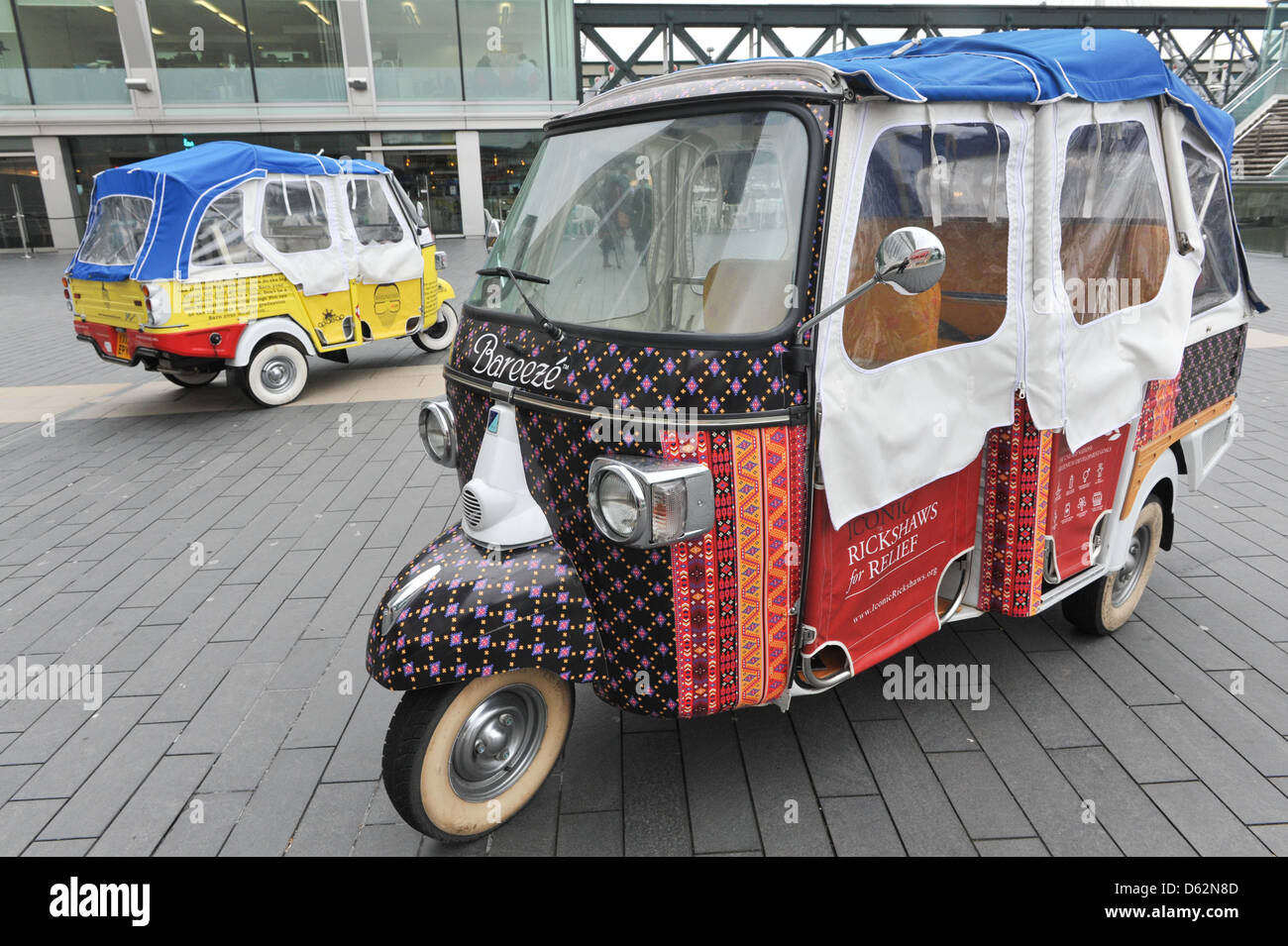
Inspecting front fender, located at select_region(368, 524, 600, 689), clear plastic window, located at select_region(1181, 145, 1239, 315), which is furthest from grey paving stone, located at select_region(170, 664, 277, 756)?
clear plastic window, located at select_region(1181, 145, 1239, 315)

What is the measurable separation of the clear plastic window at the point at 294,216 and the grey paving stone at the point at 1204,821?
27.5 feet

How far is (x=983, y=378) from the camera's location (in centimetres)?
293

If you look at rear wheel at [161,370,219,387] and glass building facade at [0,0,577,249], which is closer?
rear wheel at [161,370,219,387]

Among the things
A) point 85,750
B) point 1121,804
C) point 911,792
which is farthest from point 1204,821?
point 85,750

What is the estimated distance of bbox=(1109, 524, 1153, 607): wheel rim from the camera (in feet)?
13.3

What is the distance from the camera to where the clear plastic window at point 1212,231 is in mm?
3689

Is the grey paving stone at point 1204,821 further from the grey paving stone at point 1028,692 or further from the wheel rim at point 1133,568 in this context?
the wheel rim at point 1133,568

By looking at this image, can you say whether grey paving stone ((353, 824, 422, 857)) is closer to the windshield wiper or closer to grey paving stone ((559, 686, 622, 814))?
grey paving stone ((559, 686, 622, 814))

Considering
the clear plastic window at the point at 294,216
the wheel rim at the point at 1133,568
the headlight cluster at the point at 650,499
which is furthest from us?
the clear plastic window at the point at 294,216

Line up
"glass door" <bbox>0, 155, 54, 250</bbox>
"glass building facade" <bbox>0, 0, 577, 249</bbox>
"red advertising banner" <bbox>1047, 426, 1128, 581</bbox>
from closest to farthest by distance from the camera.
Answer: "red advertising banner" <bbox>1047, 426, 1128, 581</bbox> → "glass building facade" <bbox>0, 0, 577, 249</bbox> → "glass door" <bbox>0, 155, 54, 250</bbox>

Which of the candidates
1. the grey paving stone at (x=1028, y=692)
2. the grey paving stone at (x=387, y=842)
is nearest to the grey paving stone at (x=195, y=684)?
the grey paving stone at (x=387, y=842)

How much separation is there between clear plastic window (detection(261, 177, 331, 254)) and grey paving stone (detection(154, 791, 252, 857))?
21.7 feet

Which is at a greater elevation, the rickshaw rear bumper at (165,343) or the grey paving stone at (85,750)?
the rickshaw rear bumper at (165,343)

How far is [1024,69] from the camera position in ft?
9.37
